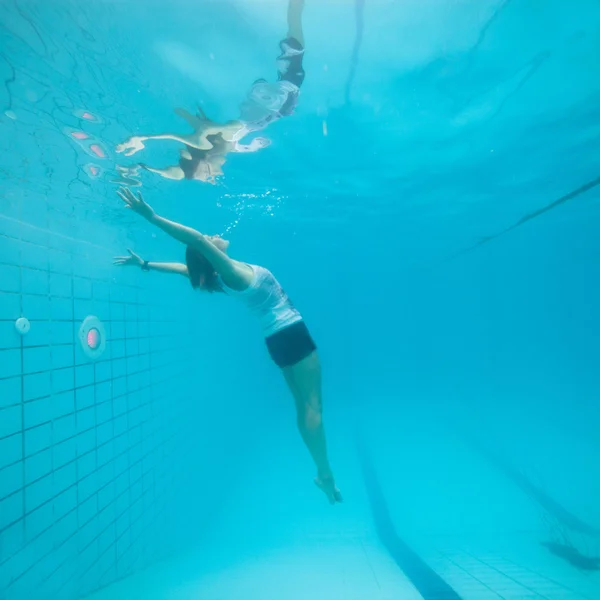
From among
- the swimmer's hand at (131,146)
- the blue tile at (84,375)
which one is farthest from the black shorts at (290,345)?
the swimmer's hand at (131,146)

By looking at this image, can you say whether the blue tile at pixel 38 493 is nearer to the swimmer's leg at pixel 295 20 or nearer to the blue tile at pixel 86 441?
the blue tile at pixel 86 441

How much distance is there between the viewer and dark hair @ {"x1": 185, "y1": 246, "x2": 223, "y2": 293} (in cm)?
493

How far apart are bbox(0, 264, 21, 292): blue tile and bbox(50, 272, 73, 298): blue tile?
81 centimetres

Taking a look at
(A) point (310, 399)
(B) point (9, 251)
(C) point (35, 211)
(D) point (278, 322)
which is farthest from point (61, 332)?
(A) point (310, 399)

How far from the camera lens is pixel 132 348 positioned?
33.2ft

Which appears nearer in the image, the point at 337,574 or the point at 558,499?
the point at 337,574

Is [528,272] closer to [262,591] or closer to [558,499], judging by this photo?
[558,499]

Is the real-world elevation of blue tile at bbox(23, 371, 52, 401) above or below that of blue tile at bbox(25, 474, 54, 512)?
above

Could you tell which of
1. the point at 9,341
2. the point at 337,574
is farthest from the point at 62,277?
the point at 337,574

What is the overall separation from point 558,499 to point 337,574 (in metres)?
12.0

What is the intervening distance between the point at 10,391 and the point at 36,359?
2.48 feet

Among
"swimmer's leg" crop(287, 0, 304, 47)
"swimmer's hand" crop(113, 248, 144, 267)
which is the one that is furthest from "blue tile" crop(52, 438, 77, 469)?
"swimmer's leg" crop(287, 0, 304, 47)

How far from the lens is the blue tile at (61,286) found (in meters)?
7.29

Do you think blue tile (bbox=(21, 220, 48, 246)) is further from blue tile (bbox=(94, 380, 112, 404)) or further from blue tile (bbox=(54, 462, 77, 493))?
blue tile (bbox=(54, 462, 77, 493))
